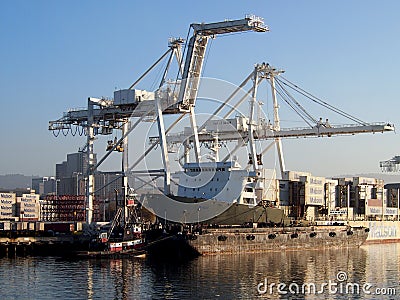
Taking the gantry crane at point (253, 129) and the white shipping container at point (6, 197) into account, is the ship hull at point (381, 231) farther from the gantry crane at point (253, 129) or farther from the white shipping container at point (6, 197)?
the white shipping container at point (6, 197)

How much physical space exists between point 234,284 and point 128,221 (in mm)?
15270

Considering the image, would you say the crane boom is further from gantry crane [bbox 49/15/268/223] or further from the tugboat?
the tugboat

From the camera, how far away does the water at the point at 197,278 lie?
2716cm

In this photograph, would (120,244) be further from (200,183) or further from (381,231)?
(381,231)

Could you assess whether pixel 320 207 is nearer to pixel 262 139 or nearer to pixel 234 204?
pixel 262 139

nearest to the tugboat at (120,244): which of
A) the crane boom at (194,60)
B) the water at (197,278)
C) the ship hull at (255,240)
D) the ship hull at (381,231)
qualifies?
the water at (197,278)

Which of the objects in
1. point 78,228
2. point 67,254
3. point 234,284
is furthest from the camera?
point 78,228

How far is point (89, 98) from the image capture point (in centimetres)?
4925

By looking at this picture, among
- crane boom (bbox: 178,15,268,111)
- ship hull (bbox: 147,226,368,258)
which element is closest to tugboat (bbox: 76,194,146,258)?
ship hull (bbox: 147,226,368,258)

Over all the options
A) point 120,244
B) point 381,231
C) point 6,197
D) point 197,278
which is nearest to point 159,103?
point 120,244

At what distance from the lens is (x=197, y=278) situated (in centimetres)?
3117

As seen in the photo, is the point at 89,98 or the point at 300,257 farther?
the point at 89,98

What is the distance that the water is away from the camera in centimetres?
2716

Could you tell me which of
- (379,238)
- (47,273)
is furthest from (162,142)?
(379,238)
